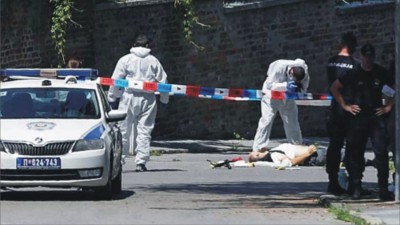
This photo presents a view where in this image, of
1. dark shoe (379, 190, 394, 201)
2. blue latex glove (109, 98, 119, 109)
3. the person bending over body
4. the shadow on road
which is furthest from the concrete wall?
dark shoe (379, 190, 394, 201)

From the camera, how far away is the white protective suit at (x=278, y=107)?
21.9 metres

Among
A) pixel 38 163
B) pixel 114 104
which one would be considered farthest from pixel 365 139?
pixel 114 104

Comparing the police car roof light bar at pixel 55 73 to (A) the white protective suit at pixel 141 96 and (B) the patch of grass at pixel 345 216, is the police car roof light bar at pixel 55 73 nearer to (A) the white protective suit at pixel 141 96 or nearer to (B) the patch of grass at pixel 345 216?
(A) the white protective suit at pixel 141 96

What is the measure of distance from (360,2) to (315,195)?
11.7m

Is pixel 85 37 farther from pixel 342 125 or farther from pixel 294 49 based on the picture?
pixel 342 125

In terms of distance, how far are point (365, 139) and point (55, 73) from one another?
637cm

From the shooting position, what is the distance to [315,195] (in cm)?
1631

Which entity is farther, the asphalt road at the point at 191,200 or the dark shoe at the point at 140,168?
the dark shoe at the point at 140,168

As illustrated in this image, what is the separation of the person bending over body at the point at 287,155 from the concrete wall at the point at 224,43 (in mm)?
5060

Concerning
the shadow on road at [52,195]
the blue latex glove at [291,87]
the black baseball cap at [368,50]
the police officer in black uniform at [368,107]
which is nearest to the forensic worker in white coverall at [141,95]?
the blue latex glove at [291,87]

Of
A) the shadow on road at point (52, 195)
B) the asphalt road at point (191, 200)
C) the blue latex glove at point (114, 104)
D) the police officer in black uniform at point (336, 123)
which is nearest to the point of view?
the asphalt road at point (191, 200)

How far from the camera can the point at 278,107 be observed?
873 inches

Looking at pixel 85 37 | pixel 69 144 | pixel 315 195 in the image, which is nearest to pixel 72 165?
pixel 69 144

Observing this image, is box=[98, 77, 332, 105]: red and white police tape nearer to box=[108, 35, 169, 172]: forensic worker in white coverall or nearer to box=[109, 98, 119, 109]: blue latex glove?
box=[108, 35, 169, 172]: forensic worker in white coverall
